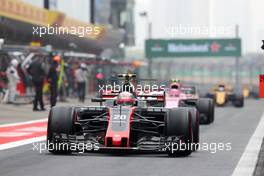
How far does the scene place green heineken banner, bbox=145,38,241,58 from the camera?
76.4m

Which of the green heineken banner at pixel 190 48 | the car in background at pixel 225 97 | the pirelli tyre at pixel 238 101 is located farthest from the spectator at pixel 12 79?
the green heineken banner at pixel 190 48

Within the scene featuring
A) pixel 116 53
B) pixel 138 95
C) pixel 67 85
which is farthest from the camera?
pixel 116 53

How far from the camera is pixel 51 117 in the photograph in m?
13.0

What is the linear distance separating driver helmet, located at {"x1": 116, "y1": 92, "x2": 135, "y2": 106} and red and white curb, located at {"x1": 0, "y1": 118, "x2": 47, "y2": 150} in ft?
6.75

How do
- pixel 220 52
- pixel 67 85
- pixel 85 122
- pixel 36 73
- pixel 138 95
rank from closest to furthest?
pixel 85 122 → pixel 138 95 → pixel 36 73 → pixel 67 85 → pixel 220 52

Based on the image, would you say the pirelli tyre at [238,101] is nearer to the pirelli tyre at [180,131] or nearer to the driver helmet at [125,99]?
the driver helmet at [125,99]

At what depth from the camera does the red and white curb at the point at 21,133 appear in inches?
619

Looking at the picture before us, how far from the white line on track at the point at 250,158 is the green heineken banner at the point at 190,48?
58687 mm

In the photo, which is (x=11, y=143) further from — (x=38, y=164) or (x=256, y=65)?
(x=256, y=65)

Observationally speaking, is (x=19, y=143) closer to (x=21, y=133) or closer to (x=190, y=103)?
(x=21, y=133)

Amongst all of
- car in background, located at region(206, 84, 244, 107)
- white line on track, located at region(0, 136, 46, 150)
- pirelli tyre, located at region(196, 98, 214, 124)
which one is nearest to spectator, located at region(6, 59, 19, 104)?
pirelli tyre, located at region(196, 98, 214, 124)

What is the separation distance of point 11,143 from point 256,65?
2077 inches

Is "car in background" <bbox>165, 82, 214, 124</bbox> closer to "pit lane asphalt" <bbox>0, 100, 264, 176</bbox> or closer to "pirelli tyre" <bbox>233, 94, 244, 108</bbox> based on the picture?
"pit lane asphalt" <bbox>0, 100, 264, 176</bbox>

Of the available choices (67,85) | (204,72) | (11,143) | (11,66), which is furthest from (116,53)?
(11,143)
